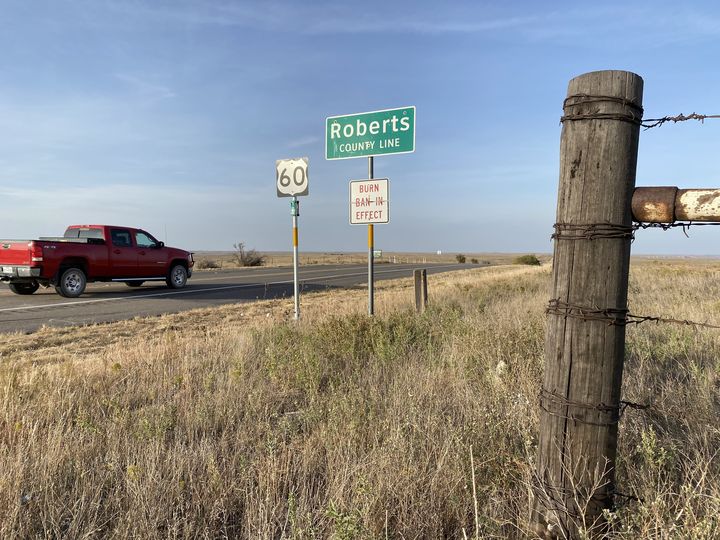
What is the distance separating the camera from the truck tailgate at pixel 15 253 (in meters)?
11.8

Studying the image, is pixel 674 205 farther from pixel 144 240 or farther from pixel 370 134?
pixel 144 240

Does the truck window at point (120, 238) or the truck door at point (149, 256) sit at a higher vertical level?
the truck window at point (120, 238)

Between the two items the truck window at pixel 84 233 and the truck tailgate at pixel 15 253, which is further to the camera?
the truck window at pixel 84 233

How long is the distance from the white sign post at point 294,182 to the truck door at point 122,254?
7529 mm

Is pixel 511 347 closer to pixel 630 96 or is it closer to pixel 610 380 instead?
pixel 610 380

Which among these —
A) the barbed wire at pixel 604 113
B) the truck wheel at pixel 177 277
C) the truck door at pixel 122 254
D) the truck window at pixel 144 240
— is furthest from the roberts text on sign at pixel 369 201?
the truck wheel at pixel 177 277

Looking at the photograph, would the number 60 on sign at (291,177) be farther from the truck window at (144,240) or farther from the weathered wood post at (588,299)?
the truck window at (144,240)

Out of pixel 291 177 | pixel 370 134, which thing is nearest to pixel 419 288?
pixel 370 134

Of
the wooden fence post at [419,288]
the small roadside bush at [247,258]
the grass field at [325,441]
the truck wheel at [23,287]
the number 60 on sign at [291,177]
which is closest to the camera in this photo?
the grass field at [325,441]

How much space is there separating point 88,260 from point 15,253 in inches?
65.9

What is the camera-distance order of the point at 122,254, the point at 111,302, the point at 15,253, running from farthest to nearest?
the point at 122,254 < the point at 15,253 < the point at 111,302

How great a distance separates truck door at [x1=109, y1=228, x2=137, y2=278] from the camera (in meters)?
13.7

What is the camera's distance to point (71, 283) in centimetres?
1258

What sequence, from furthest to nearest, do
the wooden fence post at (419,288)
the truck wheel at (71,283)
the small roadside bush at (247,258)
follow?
the small roadside bush at (247,258)
the truck wheel at (71,283)
the wooden fence post at (419,288)
